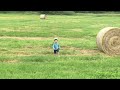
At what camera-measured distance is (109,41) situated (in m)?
16.4

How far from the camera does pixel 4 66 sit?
11438 mm

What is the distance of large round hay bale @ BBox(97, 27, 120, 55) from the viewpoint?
1605 centimetres

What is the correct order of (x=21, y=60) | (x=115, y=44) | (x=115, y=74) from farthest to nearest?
(x=115, y=44) → (x=21, y=60) → (x=115, y=74)

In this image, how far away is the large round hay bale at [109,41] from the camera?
16047mm

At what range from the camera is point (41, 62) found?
41.6 ft
